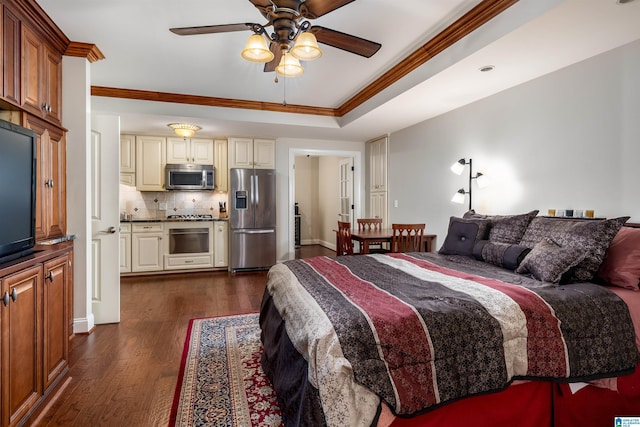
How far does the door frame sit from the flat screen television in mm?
4158

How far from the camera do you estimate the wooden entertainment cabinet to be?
1.55 m

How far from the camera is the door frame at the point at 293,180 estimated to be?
5902 millimetres

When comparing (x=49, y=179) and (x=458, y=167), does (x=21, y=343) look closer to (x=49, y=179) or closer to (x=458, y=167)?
(x=49, y=179)

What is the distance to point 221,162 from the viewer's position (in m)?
5.75

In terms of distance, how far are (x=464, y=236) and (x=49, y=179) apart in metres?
3.39

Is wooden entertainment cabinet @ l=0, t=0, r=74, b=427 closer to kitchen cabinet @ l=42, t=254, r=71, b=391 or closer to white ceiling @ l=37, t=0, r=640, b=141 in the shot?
kitchen cabinet @ l=42, t=254, r=71, b=391

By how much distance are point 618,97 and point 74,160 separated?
4379 millimetres

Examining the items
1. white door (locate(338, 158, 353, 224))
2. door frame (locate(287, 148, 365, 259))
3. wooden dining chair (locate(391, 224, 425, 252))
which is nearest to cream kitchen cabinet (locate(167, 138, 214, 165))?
door frame (locate(287, 148, 365, 259))

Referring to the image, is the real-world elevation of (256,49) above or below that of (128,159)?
above

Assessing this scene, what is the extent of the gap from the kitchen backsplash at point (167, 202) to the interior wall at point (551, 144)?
149 inches

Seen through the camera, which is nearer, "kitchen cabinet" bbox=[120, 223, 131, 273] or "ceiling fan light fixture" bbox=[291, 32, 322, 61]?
"ceiling fan light fixture" bbox=[291, 32, 322, 61]

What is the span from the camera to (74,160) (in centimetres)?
286

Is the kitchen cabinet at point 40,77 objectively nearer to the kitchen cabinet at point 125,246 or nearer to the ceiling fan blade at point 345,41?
the ceiling fan blade at point 345,41

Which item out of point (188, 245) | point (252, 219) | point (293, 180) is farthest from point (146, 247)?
point (293, 180)
